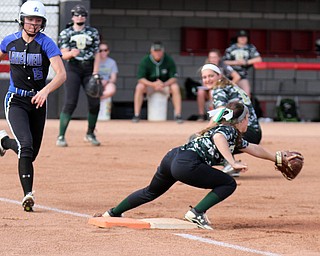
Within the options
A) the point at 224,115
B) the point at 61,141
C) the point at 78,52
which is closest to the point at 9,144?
the point at 224,115

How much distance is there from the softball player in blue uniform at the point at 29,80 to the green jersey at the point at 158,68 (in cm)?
1217

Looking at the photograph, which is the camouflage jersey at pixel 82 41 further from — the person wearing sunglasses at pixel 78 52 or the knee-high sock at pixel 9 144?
the knee-high sock at pixel 9 144

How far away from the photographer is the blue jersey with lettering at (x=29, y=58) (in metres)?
9.84

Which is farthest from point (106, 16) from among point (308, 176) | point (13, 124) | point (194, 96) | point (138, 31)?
point (13, 124)

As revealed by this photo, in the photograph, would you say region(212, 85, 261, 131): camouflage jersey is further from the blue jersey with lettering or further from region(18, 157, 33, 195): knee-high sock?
region(18, 157, 33, 195): knee-high sock

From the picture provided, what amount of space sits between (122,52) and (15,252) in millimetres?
19329

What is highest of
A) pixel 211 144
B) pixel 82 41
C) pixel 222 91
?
pixel 82 41

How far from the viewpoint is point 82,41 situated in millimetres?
15812

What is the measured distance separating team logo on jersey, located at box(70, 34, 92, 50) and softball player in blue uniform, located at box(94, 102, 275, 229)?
7.07 m

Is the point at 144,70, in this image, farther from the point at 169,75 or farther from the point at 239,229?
the point at 239,229

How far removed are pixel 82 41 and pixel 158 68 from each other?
256 inches

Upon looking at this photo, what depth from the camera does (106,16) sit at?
26281 millimetres

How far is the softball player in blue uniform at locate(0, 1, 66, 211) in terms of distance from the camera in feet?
31.8

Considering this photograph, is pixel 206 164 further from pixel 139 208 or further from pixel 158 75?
pixel 158 75
